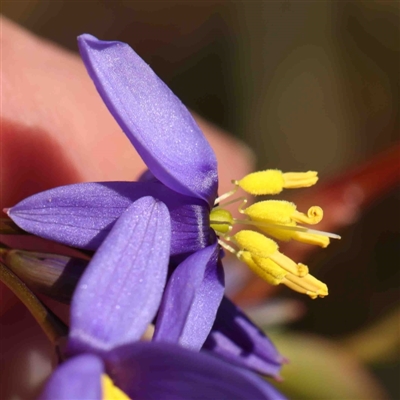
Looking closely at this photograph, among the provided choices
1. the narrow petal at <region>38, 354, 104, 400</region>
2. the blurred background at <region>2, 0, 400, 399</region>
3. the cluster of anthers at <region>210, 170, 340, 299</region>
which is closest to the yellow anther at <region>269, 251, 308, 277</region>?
the cluster of anthers at <region>210, 170, 340, 299</region>

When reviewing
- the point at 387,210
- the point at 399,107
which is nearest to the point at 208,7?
the point at 399,107

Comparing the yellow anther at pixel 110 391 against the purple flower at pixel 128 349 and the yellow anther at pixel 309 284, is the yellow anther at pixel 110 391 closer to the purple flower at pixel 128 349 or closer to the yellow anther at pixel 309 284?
the purple flower at pixel 128 349

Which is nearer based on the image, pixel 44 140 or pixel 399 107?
pixel 44 140

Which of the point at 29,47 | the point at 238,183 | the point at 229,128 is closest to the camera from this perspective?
the point at 238,183

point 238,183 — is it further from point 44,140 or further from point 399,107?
point 399,107

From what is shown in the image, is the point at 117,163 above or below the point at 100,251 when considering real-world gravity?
below

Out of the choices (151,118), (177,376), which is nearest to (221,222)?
(151,118)

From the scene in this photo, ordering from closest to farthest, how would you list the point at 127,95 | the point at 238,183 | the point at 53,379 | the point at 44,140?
the point at 53,379 < the point at 127,95 < the point at 238,183 < the point at 44,140

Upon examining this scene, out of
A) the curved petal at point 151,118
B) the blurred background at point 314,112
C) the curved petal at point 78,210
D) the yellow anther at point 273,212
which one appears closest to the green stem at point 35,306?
the curved petal at point 78,210
